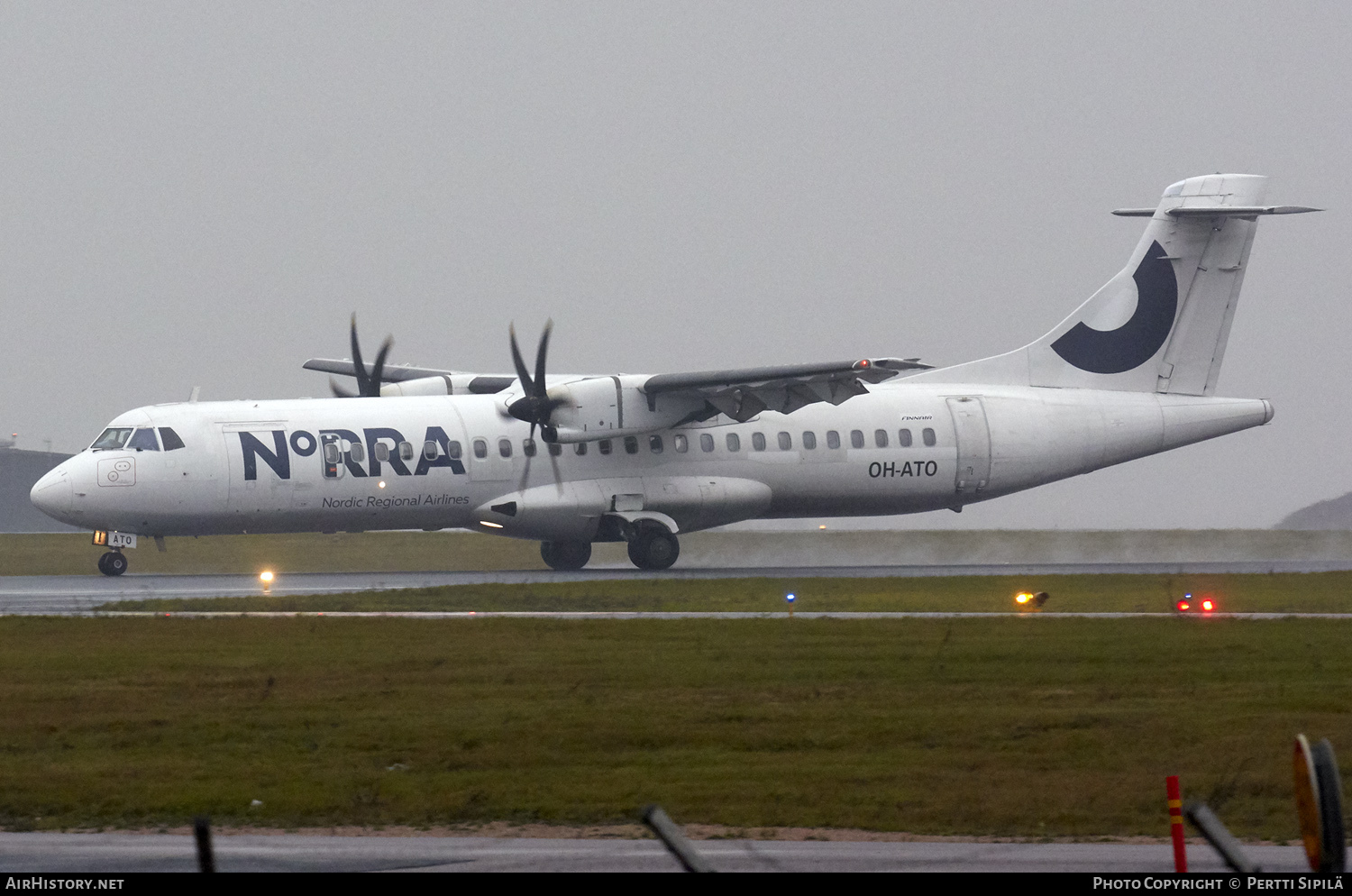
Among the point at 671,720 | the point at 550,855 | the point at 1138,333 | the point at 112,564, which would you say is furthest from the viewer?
the point at 1138,333

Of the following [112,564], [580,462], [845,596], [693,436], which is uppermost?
[693,436]

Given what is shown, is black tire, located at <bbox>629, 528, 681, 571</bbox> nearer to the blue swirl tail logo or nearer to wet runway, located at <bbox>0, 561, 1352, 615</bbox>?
wet runway, located at <bbox>0, 561, 1352, 615</bbox>

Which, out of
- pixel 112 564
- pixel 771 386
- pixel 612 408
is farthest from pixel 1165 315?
pixel 112 564

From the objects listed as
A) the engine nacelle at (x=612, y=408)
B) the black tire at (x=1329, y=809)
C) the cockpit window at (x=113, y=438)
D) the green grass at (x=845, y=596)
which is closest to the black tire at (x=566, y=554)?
the engine nacelle at (x=612, y=408)

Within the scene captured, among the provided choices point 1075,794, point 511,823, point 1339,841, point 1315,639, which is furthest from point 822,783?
point 1315,639

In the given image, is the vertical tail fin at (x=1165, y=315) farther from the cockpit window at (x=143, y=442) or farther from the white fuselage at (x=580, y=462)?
the cockpit window at (x=143, y=442)

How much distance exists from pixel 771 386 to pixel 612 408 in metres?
3.31

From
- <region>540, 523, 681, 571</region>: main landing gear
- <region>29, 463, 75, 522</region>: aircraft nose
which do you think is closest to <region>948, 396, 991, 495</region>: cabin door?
<region>540, 523, 681, 571</region>: main landing gear

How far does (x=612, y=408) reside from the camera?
32906mm

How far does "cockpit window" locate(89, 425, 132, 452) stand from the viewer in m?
31.6

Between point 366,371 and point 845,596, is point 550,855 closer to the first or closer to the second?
point 845,596

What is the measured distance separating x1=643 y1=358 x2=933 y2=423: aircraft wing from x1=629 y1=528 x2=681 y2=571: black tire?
275cm

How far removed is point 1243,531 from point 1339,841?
4344cm

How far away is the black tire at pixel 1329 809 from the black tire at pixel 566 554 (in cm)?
3100
